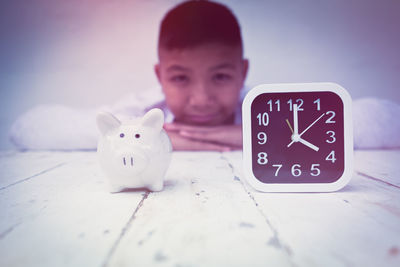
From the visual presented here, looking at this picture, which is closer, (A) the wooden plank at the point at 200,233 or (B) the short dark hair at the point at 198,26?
(A) the wooden plank at the point at 200,233

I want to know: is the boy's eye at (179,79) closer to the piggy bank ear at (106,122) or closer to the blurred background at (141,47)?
the blurred background at (141,47)

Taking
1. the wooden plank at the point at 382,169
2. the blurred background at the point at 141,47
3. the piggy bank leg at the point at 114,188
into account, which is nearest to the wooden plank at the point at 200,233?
the piggy bank leg at the point at 114,188

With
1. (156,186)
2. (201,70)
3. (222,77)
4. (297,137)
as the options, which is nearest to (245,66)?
(222,77)

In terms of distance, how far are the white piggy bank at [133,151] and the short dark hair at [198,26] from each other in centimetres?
126

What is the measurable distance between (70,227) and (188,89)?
1485mm

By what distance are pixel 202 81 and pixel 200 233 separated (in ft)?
4.89

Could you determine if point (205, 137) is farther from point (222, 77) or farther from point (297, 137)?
point (297, 137)

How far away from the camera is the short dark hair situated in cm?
192

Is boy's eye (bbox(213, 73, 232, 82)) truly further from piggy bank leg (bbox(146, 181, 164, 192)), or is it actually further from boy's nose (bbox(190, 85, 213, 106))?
piggy bank leg (bbox(146, 181, 164, 192))

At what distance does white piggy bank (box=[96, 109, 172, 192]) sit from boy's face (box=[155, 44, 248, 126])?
1151 mm

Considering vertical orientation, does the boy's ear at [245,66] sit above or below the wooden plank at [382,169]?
above

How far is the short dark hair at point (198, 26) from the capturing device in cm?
192

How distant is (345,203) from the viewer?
28.1 inches

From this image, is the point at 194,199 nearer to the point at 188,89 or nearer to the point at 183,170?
the point at 183,170
